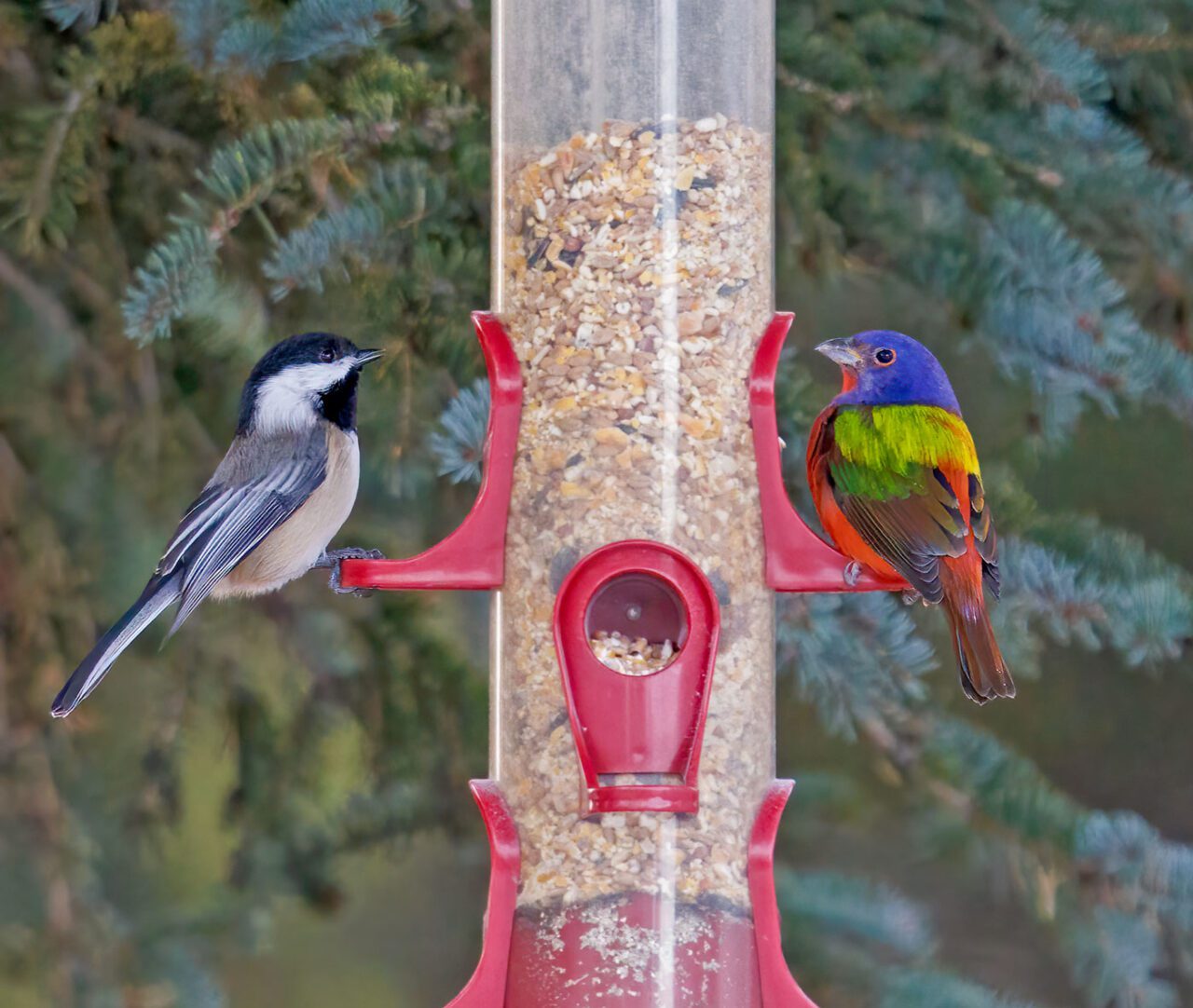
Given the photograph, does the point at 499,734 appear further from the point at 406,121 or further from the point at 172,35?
the point at 172,35

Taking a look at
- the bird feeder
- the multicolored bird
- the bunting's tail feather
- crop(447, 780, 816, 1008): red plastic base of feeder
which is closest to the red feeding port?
the bird feeder

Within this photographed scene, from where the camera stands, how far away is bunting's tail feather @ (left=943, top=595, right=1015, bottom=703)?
316 cm

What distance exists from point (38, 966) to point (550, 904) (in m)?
1.12

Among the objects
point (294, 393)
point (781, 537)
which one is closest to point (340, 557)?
point (294, 393)

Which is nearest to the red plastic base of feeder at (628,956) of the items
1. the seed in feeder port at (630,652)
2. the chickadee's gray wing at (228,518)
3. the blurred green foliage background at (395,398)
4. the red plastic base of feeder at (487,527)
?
the seed in feeder port at (630,652)

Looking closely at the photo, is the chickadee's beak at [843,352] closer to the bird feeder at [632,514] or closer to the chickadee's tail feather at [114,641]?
the bird feeder at [632,514]

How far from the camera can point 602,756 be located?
2.93m

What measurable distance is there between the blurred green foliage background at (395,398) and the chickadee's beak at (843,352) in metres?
0.15

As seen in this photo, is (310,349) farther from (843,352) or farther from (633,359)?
(843,352)

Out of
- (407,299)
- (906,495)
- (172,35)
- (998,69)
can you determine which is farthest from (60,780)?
(998,69)

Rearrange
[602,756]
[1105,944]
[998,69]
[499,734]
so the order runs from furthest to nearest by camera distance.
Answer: [998,69], [1105,944], [499,734], [602,756]

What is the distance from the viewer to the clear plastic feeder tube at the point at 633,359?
303cm

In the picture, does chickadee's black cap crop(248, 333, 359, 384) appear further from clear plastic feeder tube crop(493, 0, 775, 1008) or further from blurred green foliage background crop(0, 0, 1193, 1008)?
clear plastic feeder tube crop(493, 0, 775, 1008)

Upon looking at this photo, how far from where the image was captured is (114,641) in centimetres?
322
